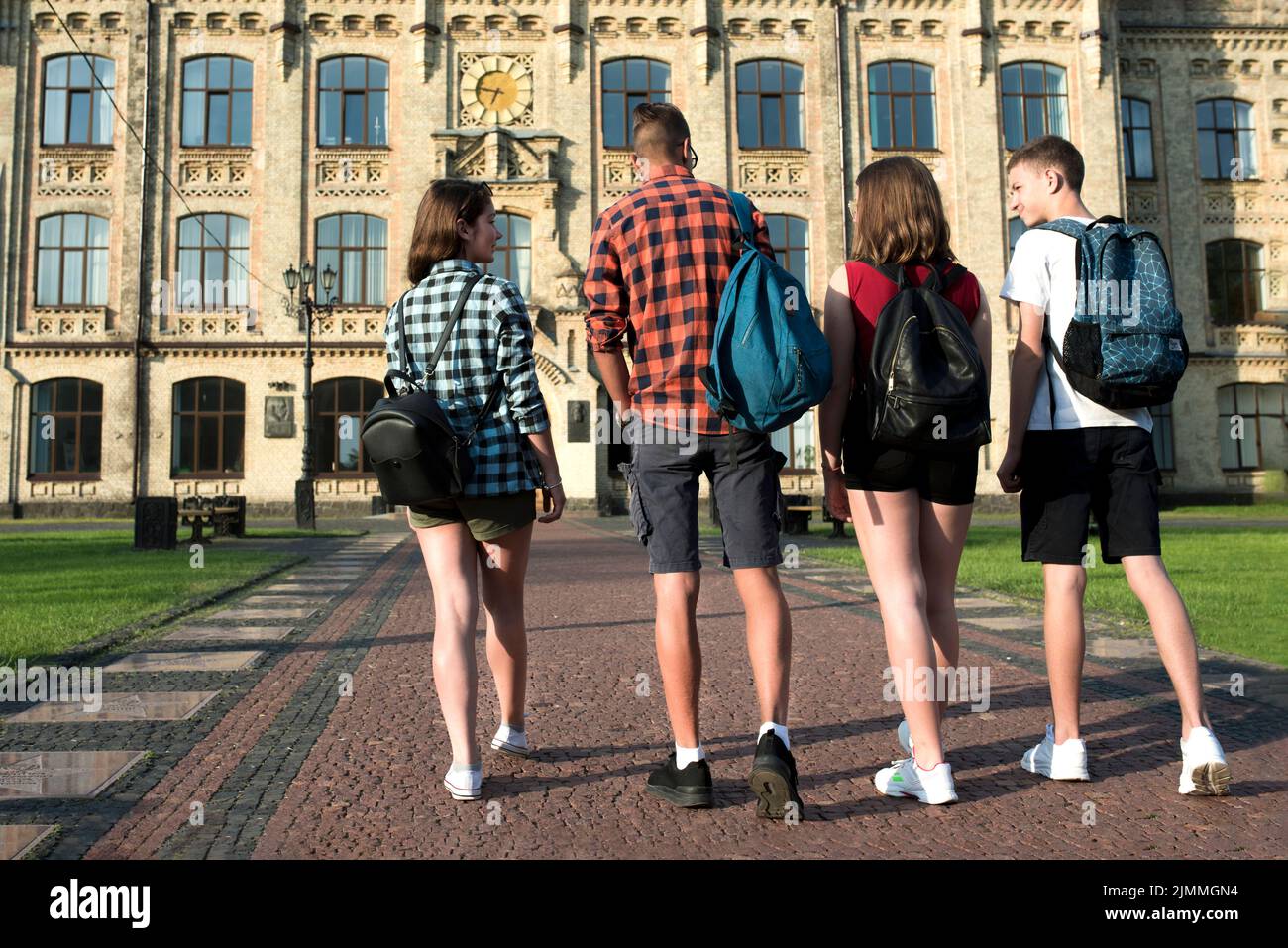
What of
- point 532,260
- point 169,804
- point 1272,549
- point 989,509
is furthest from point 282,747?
point 989,509

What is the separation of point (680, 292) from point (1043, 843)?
208 cm

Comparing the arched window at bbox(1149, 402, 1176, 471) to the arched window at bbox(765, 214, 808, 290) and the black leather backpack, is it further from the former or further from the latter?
the black leather backpack

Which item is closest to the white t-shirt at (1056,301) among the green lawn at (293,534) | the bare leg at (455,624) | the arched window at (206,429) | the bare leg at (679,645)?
the bare leg at (679,645)

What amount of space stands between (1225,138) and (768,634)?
35553 millimetres

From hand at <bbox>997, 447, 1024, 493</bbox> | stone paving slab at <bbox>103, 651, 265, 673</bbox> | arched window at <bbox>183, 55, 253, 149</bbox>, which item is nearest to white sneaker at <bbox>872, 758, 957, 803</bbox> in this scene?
hand at <bbox>997, 447, 1024, 493</bbox>

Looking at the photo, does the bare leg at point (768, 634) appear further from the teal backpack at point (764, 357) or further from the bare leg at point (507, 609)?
the bare leg at point (507, 609)

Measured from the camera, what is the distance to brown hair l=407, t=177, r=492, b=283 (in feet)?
12.4

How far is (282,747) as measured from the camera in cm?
407

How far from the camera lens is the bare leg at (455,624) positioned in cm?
352

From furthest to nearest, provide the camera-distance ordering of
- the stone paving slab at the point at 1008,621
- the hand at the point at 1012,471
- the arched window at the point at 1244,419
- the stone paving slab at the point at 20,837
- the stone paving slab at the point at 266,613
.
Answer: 1. the arched window at the point at 1244,419
2. the stone paving slab at the point at 266,613
3. the stone paving slab at the point at 1008,621
4. the hand at the point at 1012,471
5. the stone paving slab at the point at 20,837

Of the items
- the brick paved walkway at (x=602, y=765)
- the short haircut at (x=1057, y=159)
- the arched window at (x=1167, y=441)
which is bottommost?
the brick paved walkway at (x=602, y=765)

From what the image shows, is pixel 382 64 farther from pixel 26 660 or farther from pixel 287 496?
pixel 26 660

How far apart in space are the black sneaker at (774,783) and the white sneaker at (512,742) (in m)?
1.11

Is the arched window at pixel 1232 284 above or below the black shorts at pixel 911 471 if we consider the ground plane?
above
